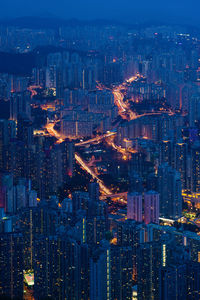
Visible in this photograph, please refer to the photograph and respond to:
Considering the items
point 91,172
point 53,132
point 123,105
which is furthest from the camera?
point 123,105

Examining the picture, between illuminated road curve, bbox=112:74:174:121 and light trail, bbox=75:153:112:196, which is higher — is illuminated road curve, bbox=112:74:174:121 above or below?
above

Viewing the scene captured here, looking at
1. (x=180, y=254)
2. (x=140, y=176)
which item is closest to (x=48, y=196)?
(x=140, y=176)

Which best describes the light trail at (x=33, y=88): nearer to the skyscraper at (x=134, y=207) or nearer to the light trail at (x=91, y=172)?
the light trail at (x=91, y=172)

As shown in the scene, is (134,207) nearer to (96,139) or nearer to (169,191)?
(169,191)

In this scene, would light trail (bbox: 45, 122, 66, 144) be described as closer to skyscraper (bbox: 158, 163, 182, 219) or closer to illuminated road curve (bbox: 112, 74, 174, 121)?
illuminated road curve (bbox: 112, 74, 174, 121)

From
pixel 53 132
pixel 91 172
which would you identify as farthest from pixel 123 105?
pixel 91 172

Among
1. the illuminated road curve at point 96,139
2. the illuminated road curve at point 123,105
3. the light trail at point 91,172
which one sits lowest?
the light trail at point 91,172

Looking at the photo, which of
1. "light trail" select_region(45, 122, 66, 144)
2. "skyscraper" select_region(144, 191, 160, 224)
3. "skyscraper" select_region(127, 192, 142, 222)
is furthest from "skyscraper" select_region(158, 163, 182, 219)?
"light trail" select_region(45, 122, 66, 144)

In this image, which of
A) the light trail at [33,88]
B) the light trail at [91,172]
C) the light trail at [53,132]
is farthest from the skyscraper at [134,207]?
the light trail at [33,88]

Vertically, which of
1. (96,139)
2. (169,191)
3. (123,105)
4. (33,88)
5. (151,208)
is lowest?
(151,208)

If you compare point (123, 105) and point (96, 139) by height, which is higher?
point (123, 105)

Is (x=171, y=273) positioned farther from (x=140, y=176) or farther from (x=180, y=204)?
(x=140, y=176)
